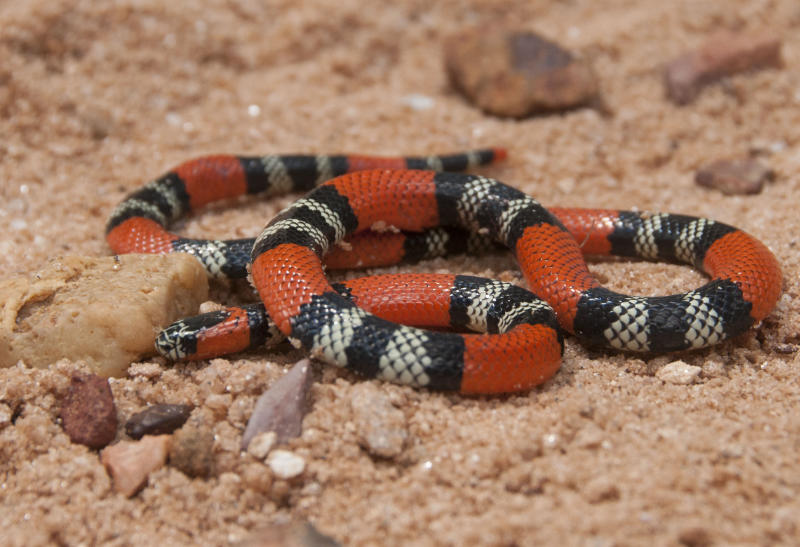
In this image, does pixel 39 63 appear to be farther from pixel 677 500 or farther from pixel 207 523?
pixel 677 500

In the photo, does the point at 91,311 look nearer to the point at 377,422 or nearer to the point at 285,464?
the point at 285,464

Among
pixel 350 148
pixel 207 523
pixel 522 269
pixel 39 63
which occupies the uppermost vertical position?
pixel 39 63

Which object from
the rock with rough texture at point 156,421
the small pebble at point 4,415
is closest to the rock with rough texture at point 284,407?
the rock with rough texture at point 156,421

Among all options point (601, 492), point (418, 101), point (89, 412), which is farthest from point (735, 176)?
point (89, 412)

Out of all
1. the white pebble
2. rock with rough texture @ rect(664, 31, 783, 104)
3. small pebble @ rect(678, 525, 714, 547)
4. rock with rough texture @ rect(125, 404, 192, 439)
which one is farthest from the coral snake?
rock with rough texture @ rect(664, 31, 783, 104)

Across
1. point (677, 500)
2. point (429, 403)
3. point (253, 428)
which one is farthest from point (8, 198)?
point (677, 500)

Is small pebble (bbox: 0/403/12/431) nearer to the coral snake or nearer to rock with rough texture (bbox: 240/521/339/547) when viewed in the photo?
the coral snake

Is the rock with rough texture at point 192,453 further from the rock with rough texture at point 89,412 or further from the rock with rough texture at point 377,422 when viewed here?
the rock with rough texture at point 377,422
